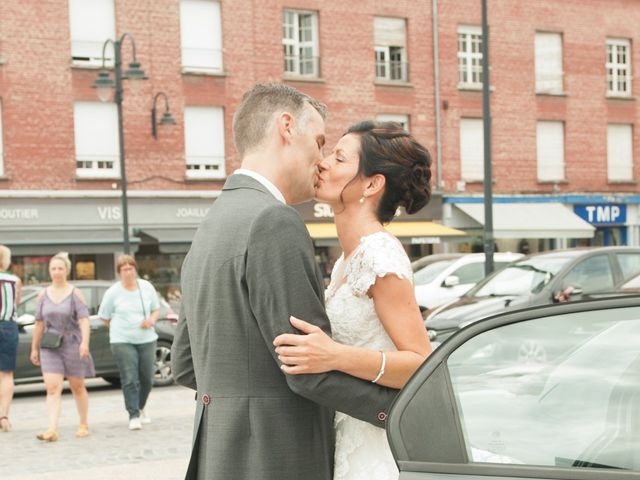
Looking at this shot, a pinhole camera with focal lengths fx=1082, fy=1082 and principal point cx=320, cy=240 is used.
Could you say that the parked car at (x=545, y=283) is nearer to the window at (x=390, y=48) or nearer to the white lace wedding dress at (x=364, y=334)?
the white lace wedding dress at (x=364, y=334)

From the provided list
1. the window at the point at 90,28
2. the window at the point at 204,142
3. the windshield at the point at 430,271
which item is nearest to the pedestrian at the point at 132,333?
the windshield at the point at 430,271

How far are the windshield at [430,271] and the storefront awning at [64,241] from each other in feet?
32.0

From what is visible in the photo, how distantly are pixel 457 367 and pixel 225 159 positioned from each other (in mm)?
28447

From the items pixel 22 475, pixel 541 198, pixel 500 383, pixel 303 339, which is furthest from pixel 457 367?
pixel 541 198

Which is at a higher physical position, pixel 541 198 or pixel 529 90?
pixel 529 90

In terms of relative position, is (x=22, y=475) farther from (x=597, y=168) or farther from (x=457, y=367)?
(x=597, y=168)

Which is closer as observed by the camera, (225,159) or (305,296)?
(305,296)

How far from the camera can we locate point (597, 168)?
124 feet

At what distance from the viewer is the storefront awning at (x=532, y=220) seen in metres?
34.5

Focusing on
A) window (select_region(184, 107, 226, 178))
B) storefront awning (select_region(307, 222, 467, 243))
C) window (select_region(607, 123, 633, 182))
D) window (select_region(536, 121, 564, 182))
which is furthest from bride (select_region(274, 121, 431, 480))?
window (select_region(607, 123, 633, 182))

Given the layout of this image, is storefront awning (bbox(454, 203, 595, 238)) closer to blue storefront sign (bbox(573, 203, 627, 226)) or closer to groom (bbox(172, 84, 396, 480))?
blue storefront sign (bbox(573, 203, 627, 226))

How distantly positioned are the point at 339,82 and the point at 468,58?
5.06 m

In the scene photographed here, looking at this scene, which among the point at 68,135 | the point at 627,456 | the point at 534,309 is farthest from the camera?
the point at 68,135

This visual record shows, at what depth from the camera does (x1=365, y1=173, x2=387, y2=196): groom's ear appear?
3359mm
